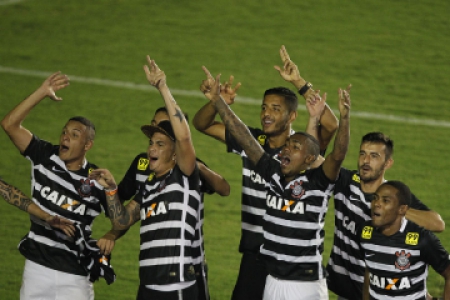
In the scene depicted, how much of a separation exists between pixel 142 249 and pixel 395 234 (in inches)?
74.0

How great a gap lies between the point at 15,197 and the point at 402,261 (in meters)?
3.03

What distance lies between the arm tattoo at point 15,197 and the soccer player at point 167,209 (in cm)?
70

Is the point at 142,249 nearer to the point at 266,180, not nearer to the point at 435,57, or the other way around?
the point at 266,180

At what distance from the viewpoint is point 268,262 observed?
6895 millimetres

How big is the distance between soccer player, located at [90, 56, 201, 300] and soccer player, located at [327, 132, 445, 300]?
115cm

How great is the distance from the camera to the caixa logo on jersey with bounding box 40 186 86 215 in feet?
23.7

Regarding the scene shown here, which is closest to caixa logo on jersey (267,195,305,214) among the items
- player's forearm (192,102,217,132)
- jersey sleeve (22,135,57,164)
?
player's forearm (192,102,217,132)

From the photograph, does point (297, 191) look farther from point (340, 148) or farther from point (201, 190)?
point (201, 190)

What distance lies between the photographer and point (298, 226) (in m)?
6.72

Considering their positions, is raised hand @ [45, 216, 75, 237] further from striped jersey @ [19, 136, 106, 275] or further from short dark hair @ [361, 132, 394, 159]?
short dark hair @ [361, 132, 394, 159]

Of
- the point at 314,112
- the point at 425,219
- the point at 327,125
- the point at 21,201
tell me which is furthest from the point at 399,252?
the point at 21,201

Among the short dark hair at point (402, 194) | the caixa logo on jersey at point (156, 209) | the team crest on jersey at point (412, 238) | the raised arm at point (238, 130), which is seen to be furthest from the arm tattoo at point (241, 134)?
the team crest on jersey at point (412, 238)

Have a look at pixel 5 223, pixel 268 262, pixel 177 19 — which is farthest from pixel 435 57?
pixel 268 262

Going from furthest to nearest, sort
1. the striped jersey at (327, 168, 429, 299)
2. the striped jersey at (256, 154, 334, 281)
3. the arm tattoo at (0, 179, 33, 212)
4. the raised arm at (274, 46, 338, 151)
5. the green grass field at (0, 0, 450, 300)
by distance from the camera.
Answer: the green grass field at (0, 0, 450, 300) < the raised arm at (274, 46, 338, 151) < the arm tattoo at (0, 179, 33, 212) < the striped jersey at (327, 168, 429, 299) < the striped jersey at (256, 154, 334, 281)
